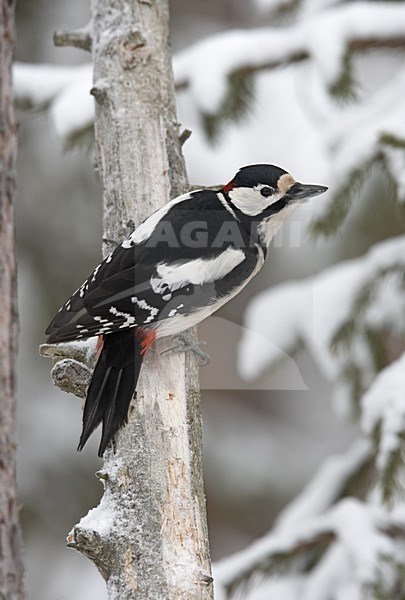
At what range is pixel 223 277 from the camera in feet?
8.42

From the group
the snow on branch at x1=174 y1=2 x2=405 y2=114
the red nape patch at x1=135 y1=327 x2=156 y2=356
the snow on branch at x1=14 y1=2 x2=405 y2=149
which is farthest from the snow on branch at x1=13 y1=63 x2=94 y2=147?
the red nape patch at x1=135 y1=327 x2=156 y2=356

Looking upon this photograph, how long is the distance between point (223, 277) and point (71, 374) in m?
0.50

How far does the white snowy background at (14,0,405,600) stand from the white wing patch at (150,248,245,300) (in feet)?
2.03

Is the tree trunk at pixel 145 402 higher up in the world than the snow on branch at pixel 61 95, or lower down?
lower down

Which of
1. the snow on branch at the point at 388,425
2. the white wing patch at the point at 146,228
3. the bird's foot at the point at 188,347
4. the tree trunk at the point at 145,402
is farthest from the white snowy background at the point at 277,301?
the white wing patch at the point at 146,228

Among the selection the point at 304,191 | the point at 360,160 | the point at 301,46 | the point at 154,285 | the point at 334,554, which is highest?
the point at 301,46

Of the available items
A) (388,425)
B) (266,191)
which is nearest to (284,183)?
(266,191)

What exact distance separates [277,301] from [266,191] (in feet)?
3.44

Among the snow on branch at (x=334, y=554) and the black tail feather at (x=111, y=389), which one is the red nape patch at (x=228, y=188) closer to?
the black tail feather at (x=111, y=389)

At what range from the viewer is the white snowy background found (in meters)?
3.10

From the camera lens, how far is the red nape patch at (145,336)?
2.46m

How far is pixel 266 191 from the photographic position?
8.91ft

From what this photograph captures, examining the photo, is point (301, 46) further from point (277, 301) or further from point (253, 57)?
point (277, 301)

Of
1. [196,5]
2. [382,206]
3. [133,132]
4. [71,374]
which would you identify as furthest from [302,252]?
[71,374]
